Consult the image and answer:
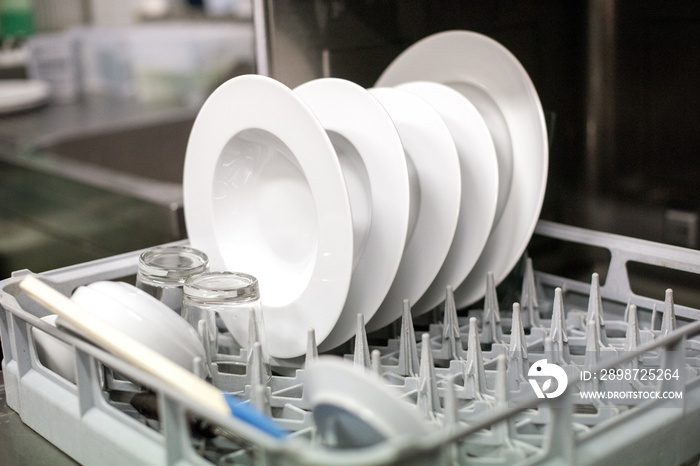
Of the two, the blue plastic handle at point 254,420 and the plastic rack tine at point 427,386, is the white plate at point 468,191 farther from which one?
the blue plastic handle at point 254,420

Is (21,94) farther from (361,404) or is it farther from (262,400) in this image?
(361,404)

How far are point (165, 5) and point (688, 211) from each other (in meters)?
2.43

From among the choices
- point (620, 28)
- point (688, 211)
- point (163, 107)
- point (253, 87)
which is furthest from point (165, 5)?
point (253, 87)

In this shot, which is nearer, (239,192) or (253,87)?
(253,87)

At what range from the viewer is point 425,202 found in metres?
0.86

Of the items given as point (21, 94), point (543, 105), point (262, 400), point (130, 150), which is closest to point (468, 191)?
point (262, 400)

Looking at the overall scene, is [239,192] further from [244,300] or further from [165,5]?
[165,5]

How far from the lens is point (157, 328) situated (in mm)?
650

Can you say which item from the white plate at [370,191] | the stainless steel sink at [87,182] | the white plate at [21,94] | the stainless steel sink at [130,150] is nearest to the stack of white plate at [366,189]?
the white plate at [370,191]

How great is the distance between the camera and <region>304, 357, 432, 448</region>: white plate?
445 millimetres

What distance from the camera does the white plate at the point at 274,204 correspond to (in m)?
0.73

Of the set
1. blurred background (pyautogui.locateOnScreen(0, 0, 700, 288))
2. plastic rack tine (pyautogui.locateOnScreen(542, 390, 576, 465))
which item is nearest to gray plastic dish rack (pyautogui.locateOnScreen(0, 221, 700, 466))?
plastic rack tine (pyautogui.locateOnScreen(542, 390, 576, 465))

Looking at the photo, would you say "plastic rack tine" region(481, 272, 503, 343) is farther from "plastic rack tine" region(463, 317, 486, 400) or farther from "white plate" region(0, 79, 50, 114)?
"white plate" region(0, 79, 50, 114)

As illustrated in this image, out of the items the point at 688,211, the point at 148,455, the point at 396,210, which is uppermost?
the point at 396,210
